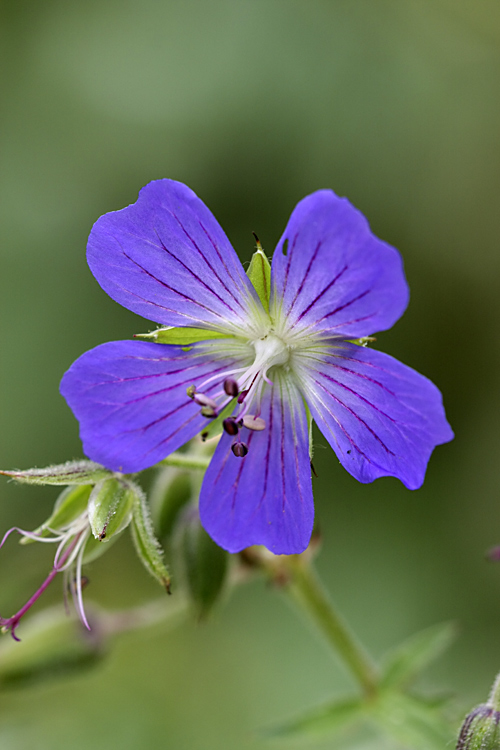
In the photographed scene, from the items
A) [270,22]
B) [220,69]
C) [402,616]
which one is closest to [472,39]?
[270,22]

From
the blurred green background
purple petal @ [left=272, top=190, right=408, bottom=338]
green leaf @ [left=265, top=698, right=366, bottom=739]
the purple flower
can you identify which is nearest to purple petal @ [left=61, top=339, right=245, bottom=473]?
the purple flower

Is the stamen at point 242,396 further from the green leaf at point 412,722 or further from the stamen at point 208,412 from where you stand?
the green leaf at point 412,722

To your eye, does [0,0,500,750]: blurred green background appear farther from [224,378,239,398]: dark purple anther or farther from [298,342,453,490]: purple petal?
[224,378,239,398]: dark purple anther

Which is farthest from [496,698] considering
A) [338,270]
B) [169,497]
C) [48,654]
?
[48,654]

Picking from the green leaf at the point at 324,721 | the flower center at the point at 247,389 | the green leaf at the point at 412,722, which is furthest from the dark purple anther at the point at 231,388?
the green leaf at the point at 324,721

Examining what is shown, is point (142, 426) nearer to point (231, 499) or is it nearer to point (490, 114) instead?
point (231, 499)

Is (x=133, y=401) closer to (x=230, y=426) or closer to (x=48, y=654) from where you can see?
(x=230, y=426)
